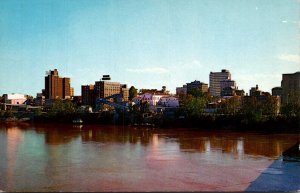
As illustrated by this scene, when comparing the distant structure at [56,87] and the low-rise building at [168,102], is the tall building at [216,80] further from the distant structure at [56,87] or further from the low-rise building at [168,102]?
the low-rise building at [168,102]

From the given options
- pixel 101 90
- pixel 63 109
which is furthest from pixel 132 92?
pixel 63 109

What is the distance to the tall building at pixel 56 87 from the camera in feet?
273

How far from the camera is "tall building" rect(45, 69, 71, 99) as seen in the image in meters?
83.2

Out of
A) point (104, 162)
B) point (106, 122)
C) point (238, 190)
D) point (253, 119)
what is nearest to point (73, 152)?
point (104, 162)

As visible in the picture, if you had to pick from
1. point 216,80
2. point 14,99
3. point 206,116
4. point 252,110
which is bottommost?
point 206,116

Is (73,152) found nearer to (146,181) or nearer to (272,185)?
(146,181)

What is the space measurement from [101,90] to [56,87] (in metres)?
14.0

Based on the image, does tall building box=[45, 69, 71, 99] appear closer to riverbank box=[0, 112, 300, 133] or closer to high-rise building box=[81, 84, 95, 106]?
high-rise building box=[81, 84, 95, 106]

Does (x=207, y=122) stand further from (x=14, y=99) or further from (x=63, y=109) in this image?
(x=14, y=99)

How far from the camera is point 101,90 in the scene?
78.1 m

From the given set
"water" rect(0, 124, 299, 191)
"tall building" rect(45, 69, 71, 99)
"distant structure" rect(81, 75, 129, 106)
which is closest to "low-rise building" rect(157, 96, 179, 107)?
"distant structure" rect(81, 75, 129, 106)

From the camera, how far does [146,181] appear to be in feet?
38.1

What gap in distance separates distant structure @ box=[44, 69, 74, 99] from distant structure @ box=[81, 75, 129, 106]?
6.22 m

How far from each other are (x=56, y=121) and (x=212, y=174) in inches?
1788
